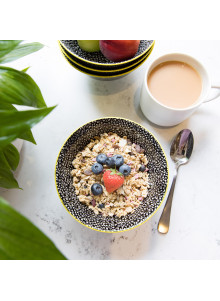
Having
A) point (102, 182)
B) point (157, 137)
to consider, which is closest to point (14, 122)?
point (102, 182)

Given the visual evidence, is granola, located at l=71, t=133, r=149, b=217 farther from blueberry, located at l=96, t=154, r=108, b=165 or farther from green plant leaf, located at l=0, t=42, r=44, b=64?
green plant leaf, located at l=0, t=42, r=44, b=64

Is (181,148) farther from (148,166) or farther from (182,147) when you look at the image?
(148,166)

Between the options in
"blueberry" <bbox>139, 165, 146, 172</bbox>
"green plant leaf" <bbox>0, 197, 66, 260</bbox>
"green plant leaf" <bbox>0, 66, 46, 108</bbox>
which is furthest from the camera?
"blueberry" <bbox>139, 165, 146, 172</bbox>

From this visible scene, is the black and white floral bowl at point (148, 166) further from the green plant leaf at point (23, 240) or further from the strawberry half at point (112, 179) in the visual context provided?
the green plant leaf at point (23, 240)

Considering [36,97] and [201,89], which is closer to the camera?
[36,97]

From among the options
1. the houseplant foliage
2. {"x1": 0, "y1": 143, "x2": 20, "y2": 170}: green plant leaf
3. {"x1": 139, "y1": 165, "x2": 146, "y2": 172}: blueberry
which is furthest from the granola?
the houseplant foliage

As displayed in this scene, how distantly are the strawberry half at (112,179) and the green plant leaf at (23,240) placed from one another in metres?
0.32

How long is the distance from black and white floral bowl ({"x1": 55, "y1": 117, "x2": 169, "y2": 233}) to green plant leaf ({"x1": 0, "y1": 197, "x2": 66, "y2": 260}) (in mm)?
277

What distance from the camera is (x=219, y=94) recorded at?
2.43 feet

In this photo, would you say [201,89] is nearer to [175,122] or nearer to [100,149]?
[175,122]

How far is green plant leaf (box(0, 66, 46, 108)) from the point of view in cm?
52

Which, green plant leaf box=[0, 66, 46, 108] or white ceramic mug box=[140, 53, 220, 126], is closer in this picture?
green plant leaf box=[0, 66, 46, 108]

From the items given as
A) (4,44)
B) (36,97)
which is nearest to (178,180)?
(36,97)

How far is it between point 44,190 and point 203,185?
0.45 meters
